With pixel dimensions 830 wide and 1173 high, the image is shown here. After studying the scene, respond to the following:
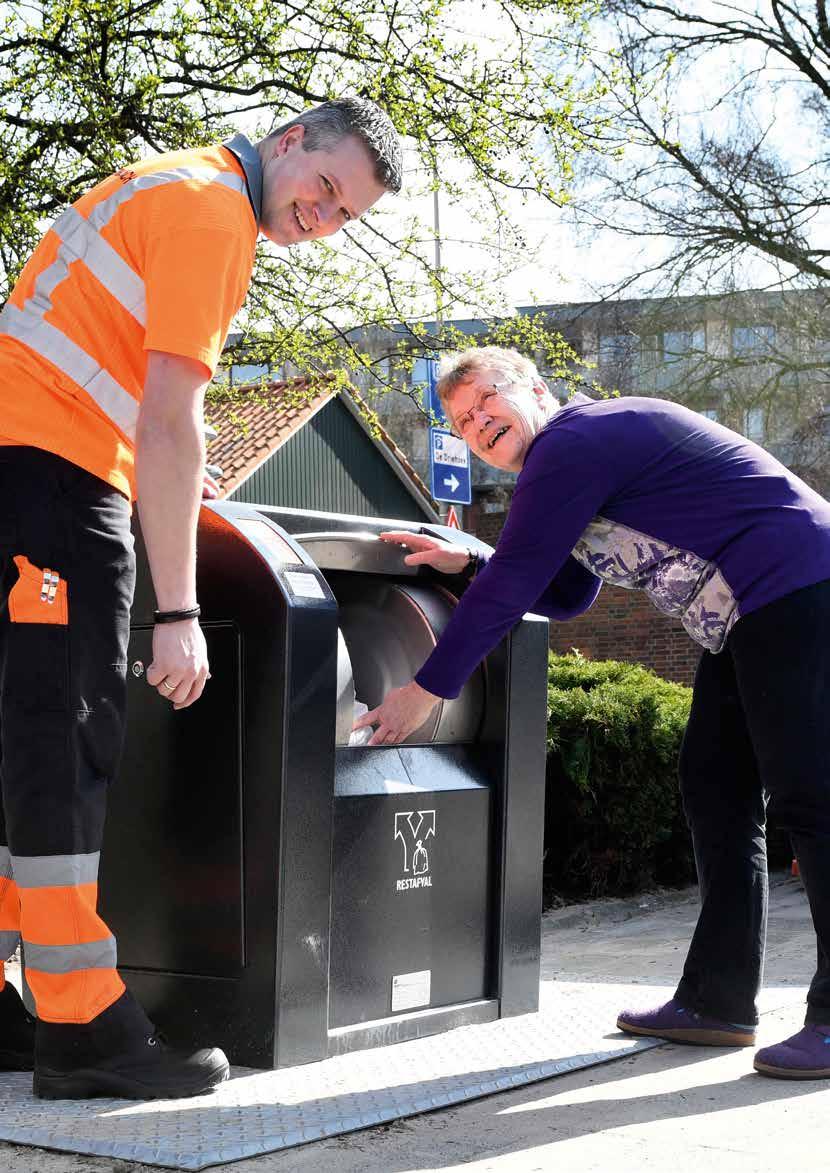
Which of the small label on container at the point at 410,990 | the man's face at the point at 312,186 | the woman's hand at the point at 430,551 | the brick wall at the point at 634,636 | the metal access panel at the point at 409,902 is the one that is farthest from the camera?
the brick wall at the point at 634,636

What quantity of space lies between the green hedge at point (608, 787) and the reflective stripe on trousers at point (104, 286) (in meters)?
3.62

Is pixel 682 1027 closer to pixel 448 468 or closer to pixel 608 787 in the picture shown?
pixel 608 787

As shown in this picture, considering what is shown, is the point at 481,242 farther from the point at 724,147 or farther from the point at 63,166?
the point at 724,147

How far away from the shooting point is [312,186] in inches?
98.5

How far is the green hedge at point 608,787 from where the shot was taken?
19.3 ft

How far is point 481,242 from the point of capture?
27.2ft

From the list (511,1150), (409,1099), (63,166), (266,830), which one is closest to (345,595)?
(266,830)

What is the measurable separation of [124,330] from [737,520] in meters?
1.24

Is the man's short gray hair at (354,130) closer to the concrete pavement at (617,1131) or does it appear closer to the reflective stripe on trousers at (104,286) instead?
the reflective stripe on trousers at (104,286)

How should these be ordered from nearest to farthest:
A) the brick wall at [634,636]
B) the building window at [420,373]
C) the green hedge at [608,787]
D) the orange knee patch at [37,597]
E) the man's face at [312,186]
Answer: the orange knee patch at [37,597] → the man's face at [312,186] → the green hedge at [608,787] → the building window at [420,373] → the brick wall at [634,636]

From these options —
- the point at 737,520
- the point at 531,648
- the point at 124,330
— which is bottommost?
the point at 531,648

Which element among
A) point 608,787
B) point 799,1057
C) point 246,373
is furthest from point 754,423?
point 799,1057

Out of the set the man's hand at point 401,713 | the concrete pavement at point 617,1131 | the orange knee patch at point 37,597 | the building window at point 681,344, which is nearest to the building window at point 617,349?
the building window at point 681,344

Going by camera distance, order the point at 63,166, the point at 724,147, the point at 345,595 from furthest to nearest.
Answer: the point at 724,147, the point at 63,166, the point at 345,595
